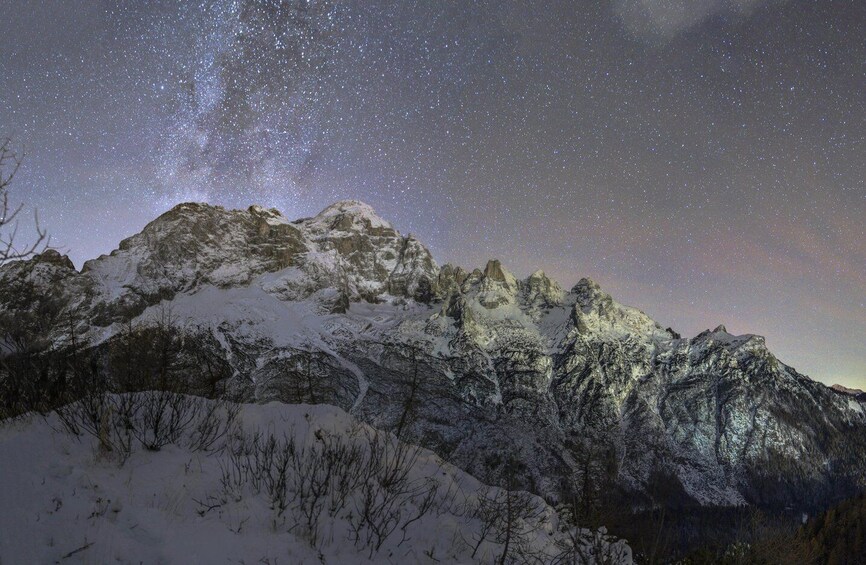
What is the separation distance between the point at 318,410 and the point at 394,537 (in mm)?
5905

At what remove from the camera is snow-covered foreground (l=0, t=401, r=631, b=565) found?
604 cm

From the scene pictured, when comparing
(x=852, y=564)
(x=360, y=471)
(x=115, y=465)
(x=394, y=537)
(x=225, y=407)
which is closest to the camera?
(x=115, y=465)

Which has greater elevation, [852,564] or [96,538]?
[96,538]

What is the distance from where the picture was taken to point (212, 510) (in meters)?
7.41

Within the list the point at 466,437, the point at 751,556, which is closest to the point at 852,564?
the point at 751,556

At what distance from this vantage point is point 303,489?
8539 mm

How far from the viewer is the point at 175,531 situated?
6.62 meters

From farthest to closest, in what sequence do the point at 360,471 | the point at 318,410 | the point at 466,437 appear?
the point at 466,437 → the point at 318,410 → the point at 360,471

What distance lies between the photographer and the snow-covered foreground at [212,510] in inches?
238

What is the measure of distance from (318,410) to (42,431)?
6.59 m

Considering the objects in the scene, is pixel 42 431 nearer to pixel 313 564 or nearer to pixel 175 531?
pixel 175 531

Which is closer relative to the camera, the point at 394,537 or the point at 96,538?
the point at 96,538

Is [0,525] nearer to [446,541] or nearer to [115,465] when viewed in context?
[115,465]

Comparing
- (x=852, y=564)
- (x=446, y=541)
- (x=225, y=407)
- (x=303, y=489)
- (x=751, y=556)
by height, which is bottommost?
(x=852, y=564)
